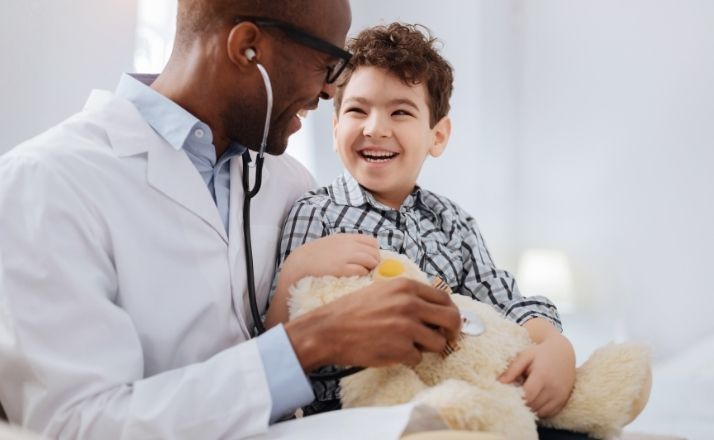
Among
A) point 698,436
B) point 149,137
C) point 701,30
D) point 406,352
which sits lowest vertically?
point 698,436

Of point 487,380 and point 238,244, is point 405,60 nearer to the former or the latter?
point 238,244

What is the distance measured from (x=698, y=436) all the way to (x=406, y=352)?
162 cm

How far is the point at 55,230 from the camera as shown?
1.00 meters

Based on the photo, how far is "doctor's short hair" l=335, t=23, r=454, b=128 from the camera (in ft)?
5.23

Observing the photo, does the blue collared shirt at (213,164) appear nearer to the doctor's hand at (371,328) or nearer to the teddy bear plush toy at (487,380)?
the doctor's hand at (371,328)

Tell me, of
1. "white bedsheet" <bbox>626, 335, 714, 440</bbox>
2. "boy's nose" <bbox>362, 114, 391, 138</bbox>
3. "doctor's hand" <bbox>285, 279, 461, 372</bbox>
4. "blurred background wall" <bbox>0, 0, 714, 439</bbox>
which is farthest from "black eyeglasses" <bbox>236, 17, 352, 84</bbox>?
"blurred background wall" <bbox>0, 0, 714, 439</bbox>

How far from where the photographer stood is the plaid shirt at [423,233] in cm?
142

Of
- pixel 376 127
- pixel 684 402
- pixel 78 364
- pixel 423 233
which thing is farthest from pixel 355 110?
pixel 684 402

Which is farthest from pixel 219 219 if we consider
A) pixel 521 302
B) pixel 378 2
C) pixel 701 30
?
pixel 701 30

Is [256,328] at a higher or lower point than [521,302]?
lower

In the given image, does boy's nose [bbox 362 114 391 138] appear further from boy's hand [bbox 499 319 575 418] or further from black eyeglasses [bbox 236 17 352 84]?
boy's hand [bbox 499 319 575 418]

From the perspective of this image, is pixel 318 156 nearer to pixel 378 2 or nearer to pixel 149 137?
pixel 378 2

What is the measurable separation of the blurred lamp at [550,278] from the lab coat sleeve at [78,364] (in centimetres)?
280

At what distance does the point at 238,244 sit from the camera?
1.26 meters
